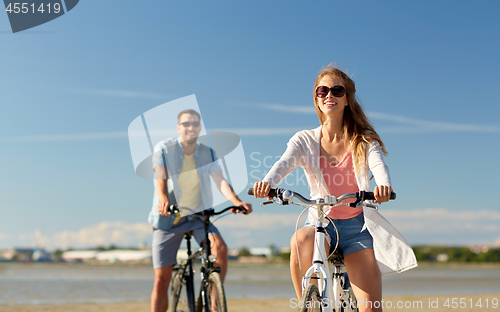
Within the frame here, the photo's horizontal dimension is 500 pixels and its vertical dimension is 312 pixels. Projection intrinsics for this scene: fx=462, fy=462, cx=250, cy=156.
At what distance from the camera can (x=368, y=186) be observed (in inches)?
115

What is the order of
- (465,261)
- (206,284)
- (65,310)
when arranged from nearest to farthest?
(206,284)
(65,310)
(465,261)

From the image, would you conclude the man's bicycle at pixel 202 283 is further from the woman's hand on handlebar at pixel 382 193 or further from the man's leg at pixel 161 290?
the woman's hand on handlebar at pixel 382 193

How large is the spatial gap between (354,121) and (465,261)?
77.4 metres

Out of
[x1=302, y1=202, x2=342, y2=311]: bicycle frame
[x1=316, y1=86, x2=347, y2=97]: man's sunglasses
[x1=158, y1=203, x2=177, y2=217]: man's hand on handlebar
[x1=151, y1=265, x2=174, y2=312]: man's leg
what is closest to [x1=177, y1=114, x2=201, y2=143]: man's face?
[x1=158, y1=203, x2=177, y2=217]: man's hand on handlebar

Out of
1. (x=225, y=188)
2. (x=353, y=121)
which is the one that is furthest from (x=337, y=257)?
(x=225, y=188)

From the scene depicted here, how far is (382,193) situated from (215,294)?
211 centimetres

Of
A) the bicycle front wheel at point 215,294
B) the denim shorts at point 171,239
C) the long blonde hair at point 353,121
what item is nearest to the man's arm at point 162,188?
the denim shorts at point 171,239

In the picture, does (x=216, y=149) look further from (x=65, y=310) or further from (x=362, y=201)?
(x=65, y=310)

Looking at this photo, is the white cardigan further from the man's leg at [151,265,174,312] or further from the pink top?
the man's leg at [151,265,174,312]

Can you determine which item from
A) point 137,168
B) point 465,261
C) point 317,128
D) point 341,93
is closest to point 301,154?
point 317,128

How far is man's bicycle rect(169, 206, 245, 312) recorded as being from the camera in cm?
400

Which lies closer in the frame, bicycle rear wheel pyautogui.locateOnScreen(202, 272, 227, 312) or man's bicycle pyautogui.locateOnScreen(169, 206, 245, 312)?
bicycle rear wheel pyautogui.locateOnScreen(202, 272, 227, 312)

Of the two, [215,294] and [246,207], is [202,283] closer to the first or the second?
[215,294]

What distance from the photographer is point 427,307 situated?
28.6 ft
